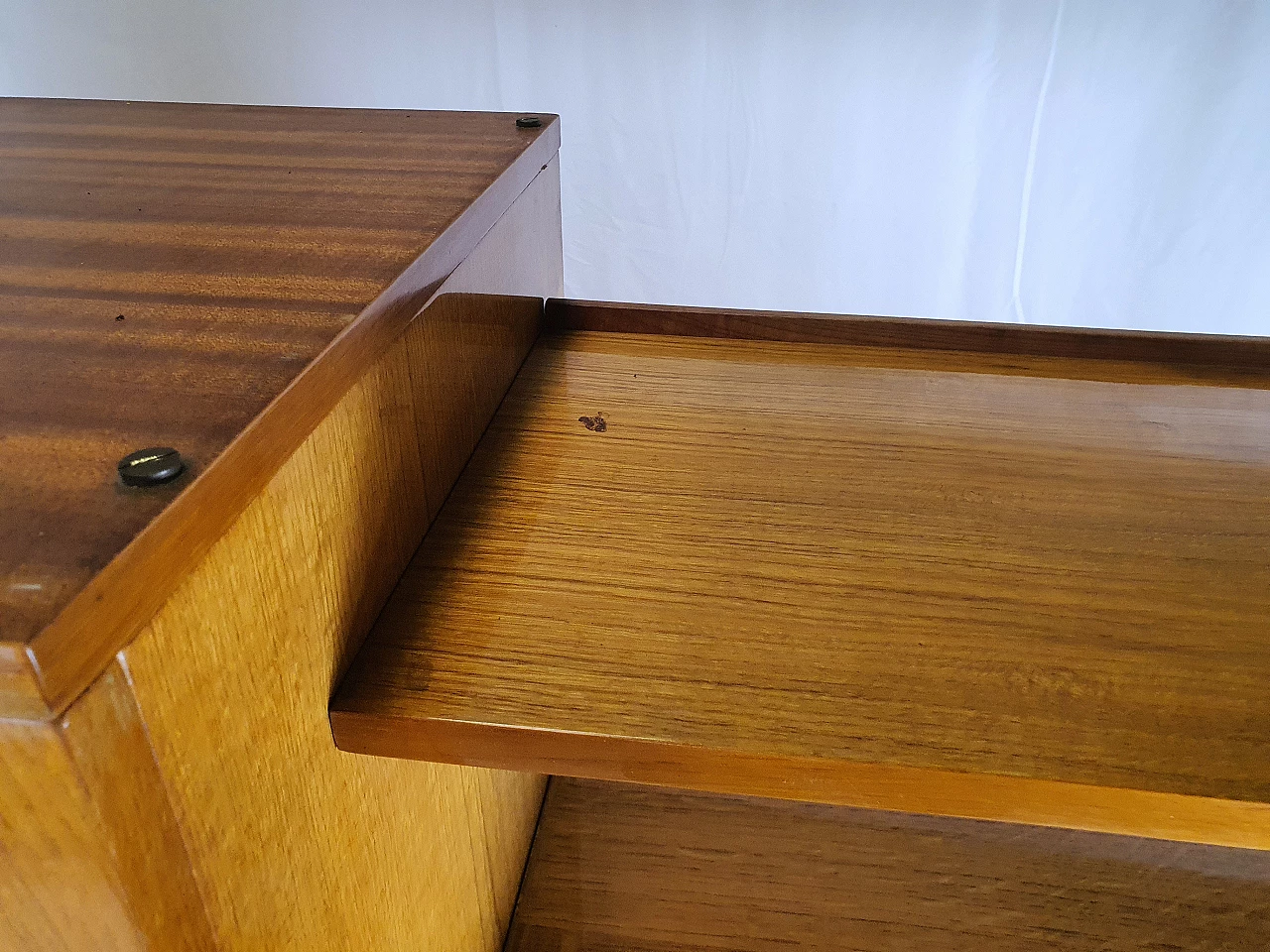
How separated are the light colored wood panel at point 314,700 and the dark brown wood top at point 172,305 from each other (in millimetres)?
26

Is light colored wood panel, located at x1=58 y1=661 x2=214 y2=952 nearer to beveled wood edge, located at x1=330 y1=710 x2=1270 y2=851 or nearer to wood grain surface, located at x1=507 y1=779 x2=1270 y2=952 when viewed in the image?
beveled wood edge, located at x1=330 y1=710 x2=1270 y2=851

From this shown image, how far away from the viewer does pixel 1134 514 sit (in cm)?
49

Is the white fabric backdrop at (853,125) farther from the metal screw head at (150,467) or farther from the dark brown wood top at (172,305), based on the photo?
the metal screw head at (150,467)

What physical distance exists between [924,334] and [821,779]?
0.38m

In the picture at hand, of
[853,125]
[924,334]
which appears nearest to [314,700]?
[924,334]

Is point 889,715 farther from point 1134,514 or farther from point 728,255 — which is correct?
point 728,255

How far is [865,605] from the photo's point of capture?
420 mm

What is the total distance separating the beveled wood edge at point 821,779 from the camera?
0.34 m

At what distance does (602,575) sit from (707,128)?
107 cm

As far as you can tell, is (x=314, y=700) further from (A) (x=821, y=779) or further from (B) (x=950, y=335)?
(B) (x=950, y=335)

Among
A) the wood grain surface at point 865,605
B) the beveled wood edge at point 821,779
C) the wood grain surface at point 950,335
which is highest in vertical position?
the wood grain surface at point 950,335

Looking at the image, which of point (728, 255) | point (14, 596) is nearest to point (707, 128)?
point (728, 255)

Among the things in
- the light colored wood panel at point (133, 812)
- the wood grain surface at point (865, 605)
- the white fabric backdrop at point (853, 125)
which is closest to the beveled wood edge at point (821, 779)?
the wood grain surface at point (865, 605)

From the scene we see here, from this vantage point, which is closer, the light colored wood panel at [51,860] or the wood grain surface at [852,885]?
the light colored wood panel at [51,860]
